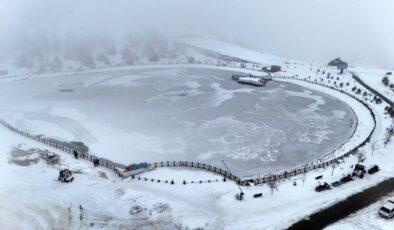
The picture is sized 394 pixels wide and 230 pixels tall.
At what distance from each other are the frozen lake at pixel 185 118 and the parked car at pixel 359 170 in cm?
503

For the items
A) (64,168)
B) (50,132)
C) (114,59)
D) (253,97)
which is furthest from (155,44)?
(64,168)

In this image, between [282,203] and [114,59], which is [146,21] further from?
[282,203]

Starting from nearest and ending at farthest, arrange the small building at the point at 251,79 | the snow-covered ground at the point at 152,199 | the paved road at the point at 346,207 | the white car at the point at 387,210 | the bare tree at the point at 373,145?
the paved road at the point at 346,207 → the snow-covered ground at the point at 152,199 → the white car at the point at 387,210 → the bare tree at the point at 373,145 → the small building at the point at 251,79

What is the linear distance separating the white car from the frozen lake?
30.6 ft

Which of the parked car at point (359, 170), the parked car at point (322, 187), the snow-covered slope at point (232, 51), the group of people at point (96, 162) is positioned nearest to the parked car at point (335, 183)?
the parked car at point (322, 187)

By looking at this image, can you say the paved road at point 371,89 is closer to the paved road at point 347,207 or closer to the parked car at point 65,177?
the paved road at point 347,207

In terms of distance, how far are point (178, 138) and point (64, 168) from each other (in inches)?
463

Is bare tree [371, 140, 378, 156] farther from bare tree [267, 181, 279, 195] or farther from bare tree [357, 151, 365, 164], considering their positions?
bare tree [267, 181, 279, 195]

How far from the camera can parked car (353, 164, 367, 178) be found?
29.4 m

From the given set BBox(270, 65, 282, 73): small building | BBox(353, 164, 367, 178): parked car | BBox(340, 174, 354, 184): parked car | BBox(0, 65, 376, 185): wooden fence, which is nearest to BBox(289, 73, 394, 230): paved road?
BBox(353, 164, 367, 178): parked car

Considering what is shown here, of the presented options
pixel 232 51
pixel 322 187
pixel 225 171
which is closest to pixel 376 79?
pixel 232 51

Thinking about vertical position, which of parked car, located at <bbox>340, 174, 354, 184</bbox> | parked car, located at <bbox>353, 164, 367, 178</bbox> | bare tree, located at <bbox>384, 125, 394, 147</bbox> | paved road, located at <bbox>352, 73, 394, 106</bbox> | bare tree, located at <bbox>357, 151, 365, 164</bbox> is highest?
paved road, located at <bbox>352, 73, 394, 106</bbox>

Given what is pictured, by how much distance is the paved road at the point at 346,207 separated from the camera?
76.8 ft

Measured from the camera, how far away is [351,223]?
77.3ft
